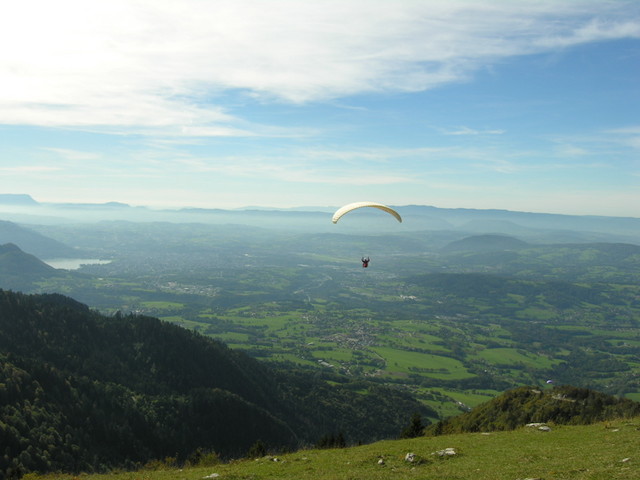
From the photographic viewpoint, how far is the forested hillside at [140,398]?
9100 centimetres

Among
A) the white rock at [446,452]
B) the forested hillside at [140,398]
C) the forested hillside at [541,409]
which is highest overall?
the white rock at [446,452]

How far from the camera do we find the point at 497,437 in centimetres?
3966

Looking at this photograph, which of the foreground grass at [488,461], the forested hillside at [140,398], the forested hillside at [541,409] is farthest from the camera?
the forested hillside at [140,398]

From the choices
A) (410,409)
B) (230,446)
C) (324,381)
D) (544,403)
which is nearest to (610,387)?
(410,409)

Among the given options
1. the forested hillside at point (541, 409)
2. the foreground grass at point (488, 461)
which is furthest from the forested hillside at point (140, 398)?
the foreground grass at point (488, 461)

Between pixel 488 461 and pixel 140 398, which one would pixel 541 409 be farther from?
pixel 140 398

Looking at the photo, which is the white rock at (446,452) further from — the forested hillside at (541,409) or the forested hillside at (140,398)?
the forested hillside at (140,398)

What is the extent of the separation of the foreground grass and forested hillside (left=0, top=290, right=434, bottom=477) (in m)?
35.9

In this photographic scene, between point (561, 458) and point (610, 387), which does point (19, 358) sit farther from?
point (610, 387)

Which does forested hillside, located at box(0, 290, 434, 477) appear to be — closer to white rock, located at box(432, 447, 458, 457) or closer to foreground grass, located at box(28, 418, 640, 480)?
foreground grass, located at box(28, 418, 640, 480)

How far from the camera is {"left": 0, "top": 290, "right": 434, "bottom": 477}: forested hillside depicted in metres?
91.0

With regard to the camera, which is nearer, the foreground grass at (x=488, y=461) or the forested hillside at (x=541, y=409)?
the foreground grass at (x=488, y=461)

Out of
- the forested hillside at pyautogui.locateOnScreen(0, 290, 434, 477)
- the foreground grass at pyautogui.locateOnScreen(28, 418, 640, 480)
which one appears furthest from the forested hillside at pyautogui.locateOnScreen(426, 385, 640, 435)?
the forested hillside at pyautogui.locateOnScreen(0, 290, 434, 477)

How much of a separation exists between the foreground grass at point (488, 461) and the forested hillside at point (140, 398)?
3593cm
